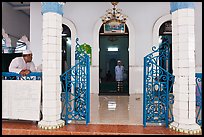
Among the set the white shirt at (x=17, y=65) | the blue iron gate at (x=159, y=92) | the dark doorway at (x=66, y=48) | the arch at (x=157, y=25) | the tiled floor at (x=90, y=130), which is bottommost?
the tiled floor at (x=90, y=130)

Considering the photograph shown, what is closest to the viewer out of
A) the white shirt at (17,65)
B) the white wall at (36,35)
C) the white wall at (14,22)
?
the white shirt at (17,65)

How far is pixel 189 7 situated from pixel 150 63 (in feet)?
3.67

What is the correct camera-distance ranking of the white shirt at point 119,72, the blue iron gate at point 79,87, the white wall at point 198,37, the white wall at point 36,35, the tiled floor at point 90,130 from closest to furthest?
the tiled floor at point 90,130 < the blue iron gate at point 79,87 < the white wall at point 198,37 < the white wall at point 36,35 < the white shirt at point 119,72

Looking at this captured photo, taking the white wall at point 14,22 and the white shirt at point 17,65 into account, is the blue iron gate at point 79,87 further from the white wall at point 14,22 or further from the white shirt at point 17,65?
the white wall at point 14,22

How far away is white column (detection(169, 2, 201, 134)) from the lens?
11.5 ft

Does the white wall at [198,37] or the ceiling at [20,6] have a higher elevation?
the ceiling at [20,6]

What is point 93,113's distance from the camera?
15.7ft

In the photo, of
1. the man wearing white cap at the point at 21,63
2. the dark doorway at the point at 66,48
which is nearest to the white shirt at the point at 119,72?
the dark doorway at the point at 66,48

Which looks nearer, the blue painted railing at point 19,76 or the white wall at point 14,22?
the blue painted railing at point 19,76

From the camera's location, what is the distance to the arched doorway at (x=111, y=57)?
841 cm

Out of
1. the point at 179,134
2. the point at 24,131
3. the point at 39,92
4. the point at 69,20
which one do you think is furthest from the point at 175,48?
the point at 69,20

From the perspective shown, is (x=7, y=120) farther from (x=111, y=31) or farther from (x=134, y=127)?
(x=111, y=31)

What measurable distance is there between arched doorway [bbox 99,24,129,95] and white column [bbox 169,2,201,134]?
185 inches

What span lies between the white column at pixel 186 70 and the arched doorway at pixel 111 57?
4.70 metres
